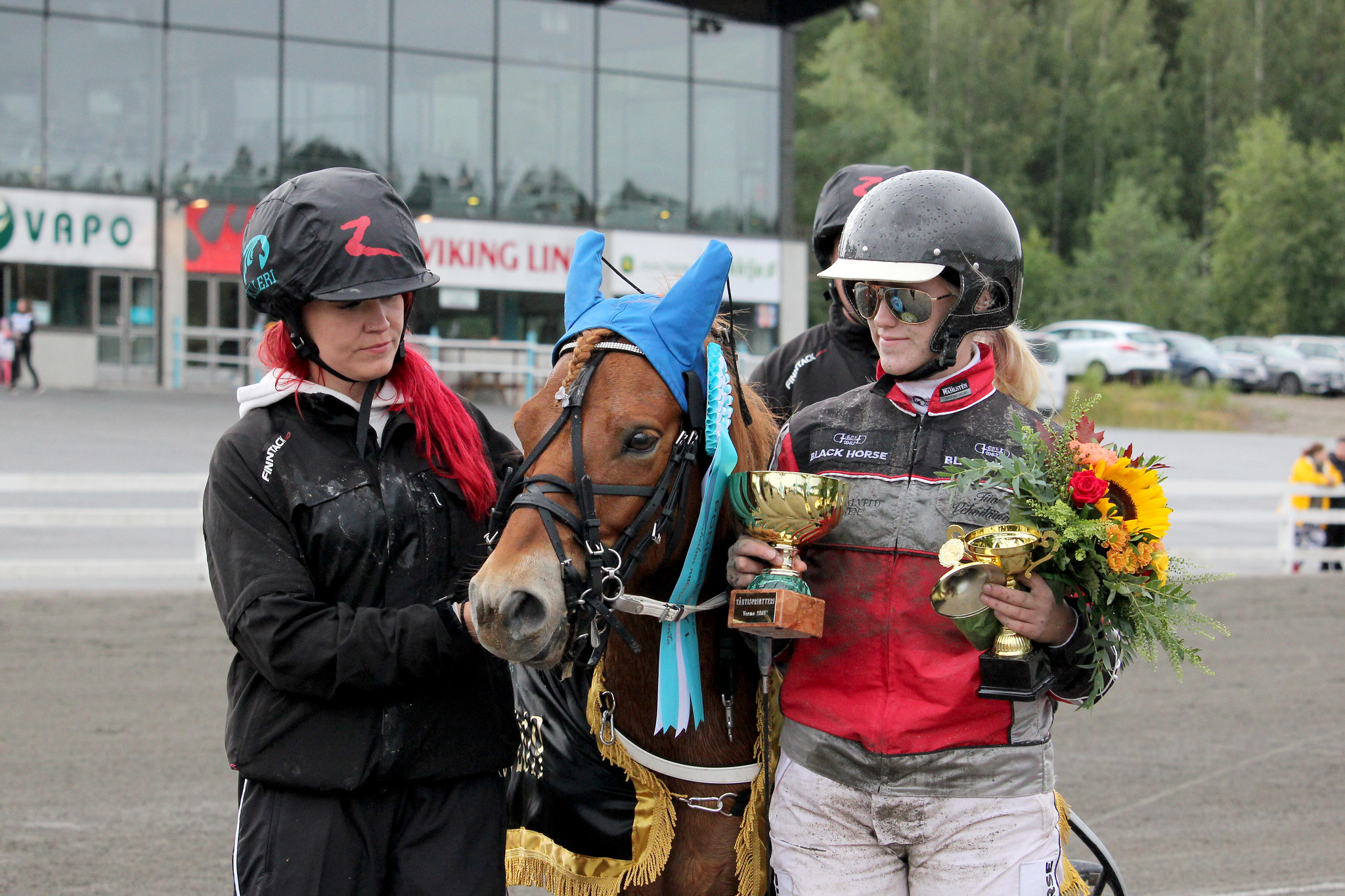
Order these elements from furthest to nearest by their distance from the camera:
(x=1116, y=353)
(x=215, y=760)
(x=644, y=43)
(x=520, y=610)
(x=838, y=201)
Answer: (x=1116, y=353)
(x=644, y=43)
(x=215, y=760)
(x=838, y=201)
(x=520, y=610)

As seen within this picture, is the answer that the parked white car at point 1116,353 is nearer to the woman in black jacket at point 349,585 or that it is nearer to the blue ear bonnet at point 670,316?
the blue ear bonnet at point 670,316

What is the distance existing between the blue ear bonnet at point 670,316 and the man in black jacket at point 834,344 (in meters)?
1.09

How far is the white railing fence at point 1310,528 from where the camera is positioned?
37.4ft

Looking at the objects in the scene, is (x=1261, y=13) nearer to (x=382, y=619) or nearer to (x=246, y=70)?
(x=246, y=70)

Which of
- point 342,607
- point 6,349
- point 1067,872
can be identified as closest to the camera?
point 342,607

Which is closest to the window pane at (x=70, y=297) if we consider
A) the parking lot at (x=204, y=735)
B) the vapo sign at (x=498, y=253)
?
the vapo sign at (x=498, y=253)

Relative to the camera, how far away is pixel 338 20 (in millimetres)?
23719

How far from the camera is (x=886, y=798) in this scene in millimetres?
2168

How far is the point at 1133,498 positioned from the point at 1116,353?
26.9m

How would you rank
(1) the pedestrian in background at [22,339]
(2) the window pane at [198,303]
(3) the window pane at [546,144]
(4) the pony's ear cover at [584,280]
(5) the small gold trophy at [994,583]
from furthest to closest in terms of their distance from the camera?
1. (3) the window pane at [546,144]
2. (2) the window pane at [198,303]
3. (1) the pedestrian in background at [22,339]
4. (4) the pony's ear cover at [584,280]
5. (5) the small gold trophy at [994,583]

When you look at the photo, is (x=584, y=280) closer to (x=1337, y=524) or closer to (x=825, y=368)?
(x=825, y=368)

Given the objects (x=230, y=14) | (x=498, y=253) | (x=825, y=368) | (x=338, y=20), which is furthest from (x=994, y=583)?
(x=338, y=20)

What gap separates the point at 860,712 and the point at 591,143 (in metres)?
24.5

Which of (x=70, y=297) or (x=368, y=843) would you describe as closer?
(x=368, y=843)
